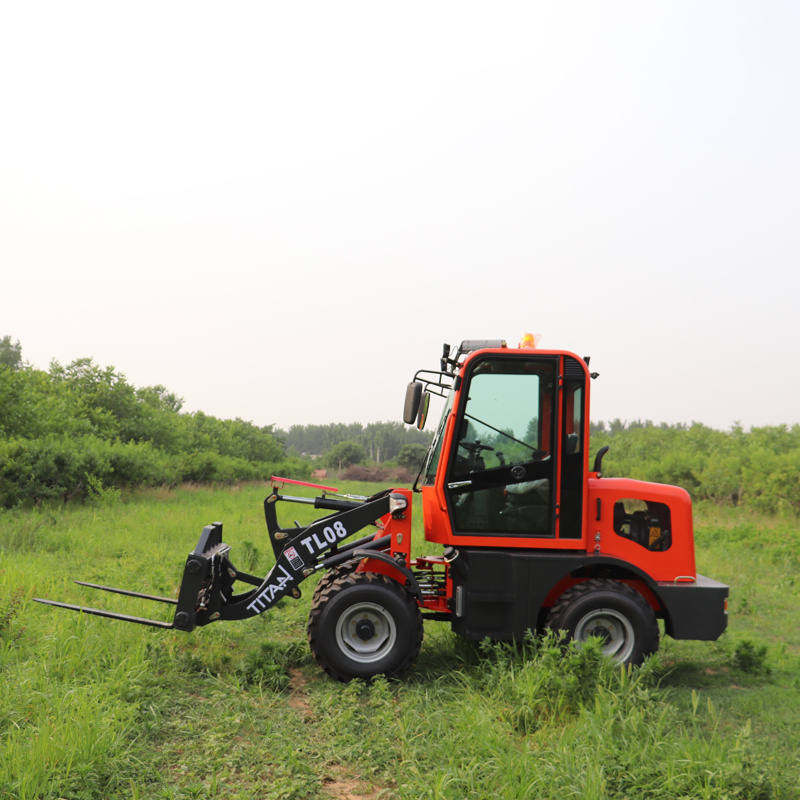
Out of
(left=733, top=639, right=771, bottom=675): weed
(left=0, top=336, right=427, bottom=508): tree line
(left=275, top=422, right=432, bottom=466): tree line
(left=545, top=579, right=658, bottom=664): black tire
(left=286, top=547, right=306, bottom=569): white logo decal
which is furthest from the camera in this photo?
(left=275, top=422, right=432, bottom=466): tree line

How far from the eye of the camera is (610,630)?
500cm

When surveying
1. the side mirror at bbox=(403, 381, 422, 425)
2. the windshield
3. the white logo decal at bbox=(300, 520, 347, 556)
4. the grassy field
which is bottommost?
the grassy field

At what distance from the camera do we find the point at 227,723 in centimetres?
415

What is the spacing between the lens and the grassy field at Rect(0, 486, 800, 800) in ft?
11.1

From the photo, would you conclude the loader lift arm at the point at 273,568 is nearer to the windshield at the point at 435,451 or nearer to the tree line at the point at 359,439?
the windshield at the point at 435,451

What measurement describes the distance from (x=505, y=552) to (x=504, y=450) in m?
0.75

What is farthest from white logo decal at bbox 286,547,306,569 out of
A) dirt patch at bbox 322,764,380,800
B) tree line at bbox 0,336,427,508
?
tree line at bbox 0,336,427,508

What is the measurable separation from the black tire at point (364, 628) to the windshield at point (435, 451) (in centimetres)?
99

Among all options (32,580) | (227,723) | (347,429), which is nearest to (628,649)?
(227,723)

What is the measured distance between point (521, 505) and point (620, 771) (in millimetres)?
2013

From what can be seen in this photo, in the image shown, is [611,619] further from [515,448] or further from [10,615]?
[10,615]

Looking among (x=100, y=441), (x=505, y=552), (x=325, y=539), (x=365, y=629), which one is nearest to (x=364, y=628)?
(x=365, y=629)

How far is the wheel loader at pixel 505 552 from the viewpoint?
4965 mm

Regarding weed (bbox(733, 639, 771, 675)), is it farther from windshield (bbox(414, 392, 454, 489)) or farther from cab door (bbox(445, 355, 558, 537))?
windshield (bbox(414, 392, 454, 489))
